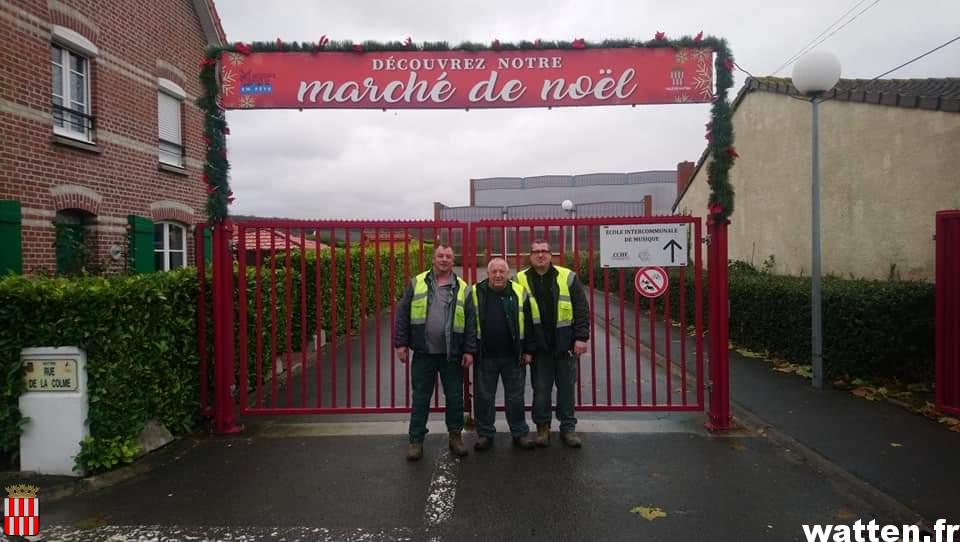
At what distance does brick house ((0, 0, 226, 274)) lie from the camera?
8789mm

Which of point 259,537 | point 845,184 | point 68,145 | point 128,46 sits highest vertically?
point 128,46

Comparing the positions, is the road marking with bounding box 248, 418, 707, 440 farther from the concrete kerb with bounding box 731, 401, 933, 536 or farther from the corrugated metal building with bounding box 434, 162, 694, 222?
the corrugated metal building with bounding box 434, 162, 694, 222

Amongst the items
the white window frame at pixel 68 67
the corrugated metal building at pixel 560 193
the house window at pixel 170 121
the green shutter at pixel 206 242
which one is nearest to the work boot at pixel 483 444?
the green shutter at pixel 206 242

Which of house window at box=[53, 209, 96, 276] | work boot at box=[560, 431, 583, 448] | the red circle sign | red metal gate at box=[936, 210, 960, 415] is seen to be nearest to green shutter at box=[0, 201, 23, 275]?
house window at box=[53, 209, 96, 276]

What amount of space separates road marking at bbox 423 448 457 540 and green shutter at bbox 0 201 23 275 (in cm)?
734

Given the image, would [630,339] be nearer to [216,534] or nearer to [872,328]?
[872,328]

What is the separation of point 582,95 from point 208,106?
349 cm

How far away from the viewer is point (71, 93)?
10.1 meters

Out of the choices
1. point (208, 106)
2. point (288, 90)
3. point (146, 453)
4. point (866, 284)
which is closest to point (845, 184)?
point (866, 284)

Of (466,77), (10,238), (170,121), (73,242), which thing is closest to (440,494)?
(466,77)

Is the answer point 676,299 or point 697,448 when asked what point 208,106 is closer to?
point 697,448

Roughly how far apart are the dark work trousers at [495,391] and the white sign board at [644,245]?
1339 millimetres

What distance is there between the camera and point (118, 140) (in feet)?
36.0

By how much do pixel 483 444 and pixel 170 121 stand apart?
38.1ft
